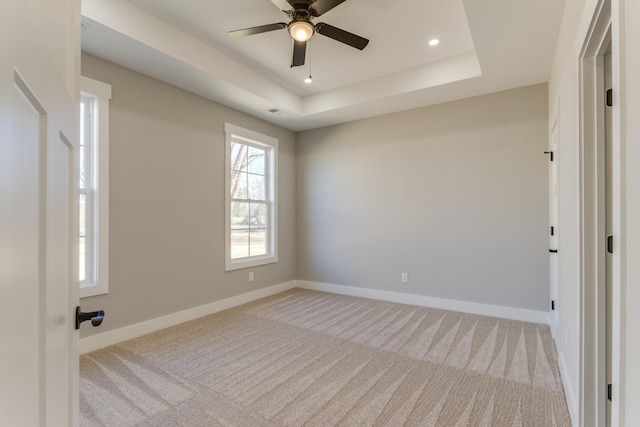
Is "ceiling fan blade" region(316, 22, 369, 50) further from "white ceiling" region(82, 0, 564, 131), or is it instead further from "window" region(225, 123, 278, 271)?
"window" region(225, 123, 278, 271)

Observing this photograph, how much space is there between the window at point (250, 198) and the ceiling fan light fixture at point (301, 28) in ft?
6.54

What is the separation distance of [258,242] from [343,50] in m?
2.90

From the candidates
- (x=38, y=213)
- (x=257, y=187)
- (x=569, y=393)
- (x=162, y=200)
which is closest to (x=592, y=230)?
(x=569, y=393)

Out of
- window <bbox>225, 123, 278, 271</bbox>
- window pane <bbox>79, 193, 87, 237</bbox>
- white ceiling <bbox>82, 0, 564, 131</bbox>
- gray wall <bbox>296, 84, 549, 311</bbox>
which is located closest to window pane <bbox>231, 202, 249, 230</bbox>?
window <bbox>225, 123, 278, 271</bbox>

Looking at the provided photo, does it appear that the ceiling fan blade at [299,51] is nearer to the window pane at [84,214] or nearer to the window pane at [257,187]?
the window pane at [257,187]

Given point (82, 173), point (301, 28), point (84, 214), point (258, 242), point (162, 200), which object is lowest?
point (258, 242)

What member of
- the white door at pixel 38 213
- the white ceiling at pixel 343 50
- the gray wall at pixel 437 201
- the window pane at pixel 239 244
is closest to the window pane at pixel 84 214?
the white ceiling at pixel 343 50

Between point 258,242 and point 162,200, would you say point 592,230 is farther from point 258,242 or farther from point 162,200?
point 258,242

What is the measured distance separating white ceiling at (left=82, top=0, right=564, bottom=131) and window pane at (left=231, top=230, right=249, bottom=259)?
1.73m

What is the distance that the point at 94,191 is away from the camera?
114 inches

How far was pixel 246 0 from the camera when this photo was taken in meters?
2.57

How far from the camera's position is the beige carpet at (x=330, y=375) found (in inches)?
75.8

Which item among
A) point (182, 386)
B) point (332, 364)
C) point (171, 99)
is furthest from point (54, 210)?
point (171, 99)

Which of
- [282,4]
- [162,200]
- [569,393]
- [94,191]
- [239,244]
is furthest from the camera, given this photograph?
[239,244]
